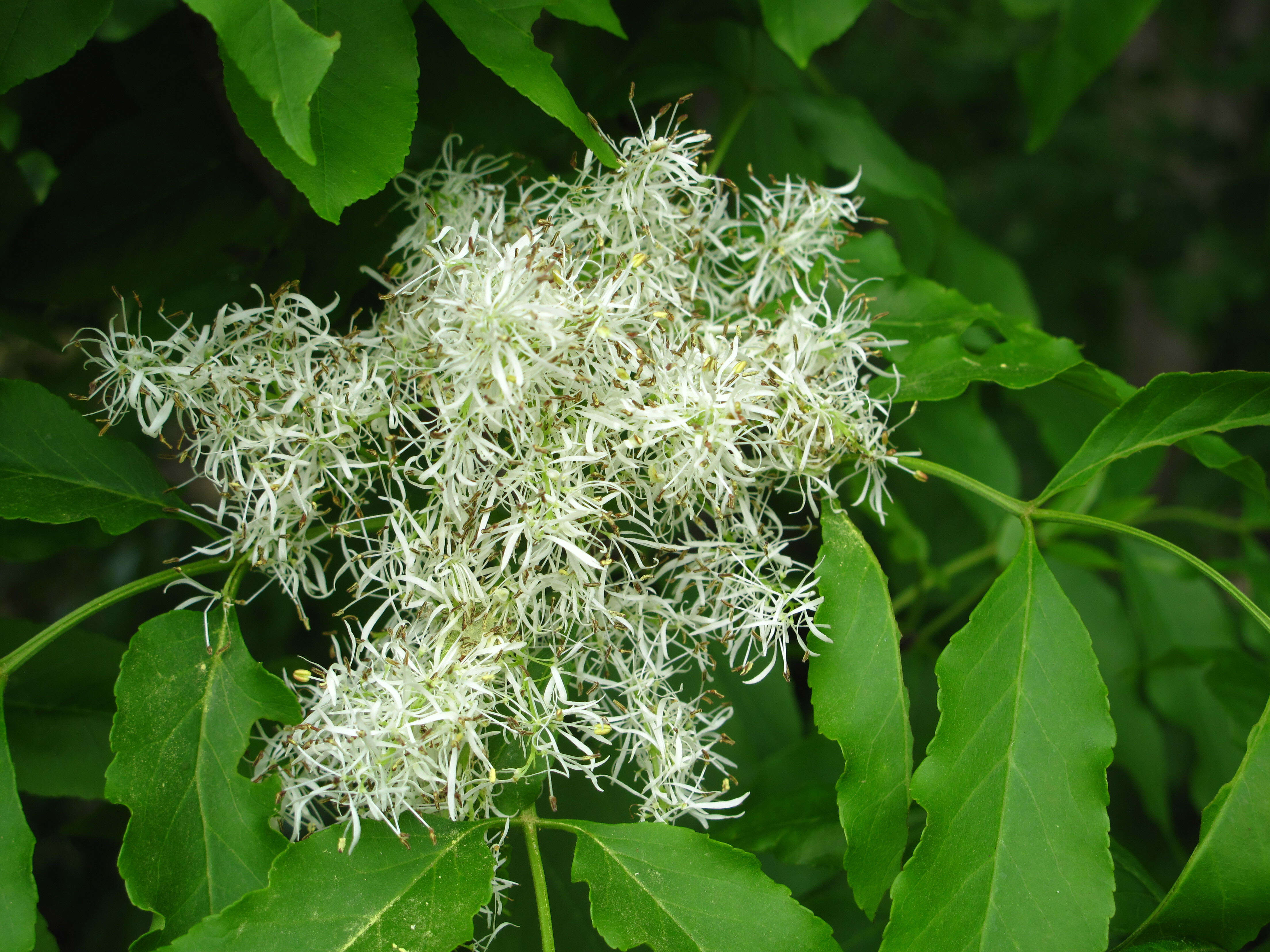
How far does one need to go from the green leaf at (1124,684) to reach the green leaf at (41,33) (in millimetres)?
1329

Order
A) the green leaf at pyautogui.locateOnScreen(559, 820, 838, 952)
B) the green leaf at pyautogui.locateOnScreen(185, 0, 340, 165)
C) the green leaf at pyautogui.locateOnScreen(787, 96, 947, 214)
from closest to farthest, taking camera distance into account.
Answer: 1. the green leaf at pyautogui.locateOnScreen(185, 0, 340, 165)
2. the green leaf at pyautogui.locateOnScreen(559, 820, 838, 952)
3. the green leaf at pyautogui.locateOnScreen(787, 96, 947, 214)

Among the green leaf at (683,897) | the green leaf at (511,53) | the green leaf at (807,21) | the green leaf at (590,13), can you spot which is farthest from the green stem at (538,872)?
the green leaf at (807,21)

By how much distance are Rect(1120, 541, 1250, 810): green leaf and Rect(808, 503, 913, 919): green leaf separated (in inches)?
27.0

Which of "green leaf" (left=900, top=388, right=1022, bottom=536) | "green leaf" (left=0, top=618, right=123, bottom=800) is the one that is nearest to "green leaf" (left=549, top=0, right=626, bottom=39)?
"green leaf" (left=900, top=388, right=1022, bottom=536)

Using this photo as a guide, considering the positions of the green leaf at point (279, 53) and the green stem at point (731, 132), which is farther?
the green stem at point (731, 132)

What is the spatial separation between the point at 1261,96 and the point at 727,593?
351cm

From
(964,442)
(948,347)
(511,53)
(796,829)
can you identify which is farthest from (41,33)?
(964,442)

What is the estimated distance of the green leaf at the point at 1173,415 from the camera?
2.58ft

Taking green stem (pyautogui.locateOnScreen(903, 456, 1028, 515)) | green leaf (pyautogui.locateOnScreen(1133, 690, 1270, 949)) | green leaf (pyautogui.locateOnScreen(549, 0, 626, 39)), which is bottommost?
green leaf (pyautogui.locateOnScreen(1133, 690, 1270, 949))

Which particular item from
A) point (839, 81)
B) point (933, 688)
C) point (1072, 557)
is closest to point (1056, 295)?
point (839, 81)

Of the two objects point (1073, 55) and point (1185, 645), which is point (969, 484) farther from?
point (1073, 55)

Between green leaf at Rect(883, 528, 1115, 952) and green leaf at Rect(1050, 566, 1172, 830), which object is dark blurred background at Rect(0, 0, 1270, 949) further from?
green leaf at Rect(883, 528, 1115, 952)

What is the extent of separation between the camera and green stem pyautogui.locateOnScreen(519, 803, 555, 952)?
0.73 metres

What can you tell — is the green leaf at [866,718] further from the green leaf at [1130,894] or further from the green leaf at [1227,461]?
the green leaf at [1227,461]
